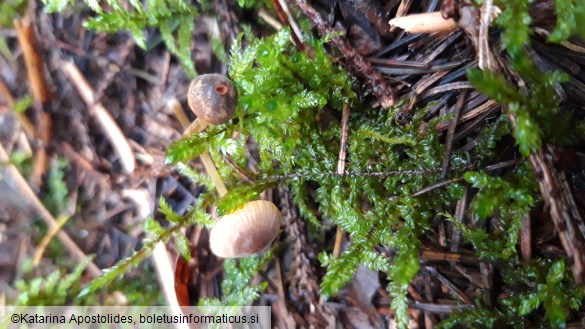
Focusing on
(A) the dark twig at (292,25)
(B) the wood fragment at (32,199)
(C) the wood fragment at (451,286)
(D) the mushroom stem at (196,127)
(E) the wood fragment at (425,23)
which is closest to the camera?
(E) the wood fragment at (425,23)

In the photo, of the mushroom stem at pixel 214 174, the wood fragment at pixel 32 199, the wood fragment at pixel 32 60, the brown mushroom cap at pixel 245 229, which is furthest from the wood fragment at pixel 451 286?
A: the wood fragment at pixel 32 60

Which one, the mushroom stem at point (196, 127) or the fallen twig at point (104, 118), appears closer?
the mushroom stem at point (196, 127)

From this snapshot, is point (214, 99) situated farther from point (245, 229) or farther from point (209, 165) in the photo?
point (245, 229)

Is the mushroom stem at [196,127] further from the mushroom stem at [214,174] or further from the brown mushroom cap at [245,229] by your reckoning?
the brown mushroom cap at [245,229]

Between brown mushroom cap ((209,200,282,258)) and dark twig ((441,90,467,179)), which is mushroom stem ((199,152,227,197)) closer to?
brown mushroom cap ((209,200,282,258))

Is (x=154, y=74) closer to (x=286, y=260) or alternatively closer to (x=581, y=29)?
(x=286, y=260)

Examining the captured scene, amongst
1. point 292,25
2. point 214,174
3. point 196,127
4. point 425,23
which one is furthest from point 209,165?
point 425,23

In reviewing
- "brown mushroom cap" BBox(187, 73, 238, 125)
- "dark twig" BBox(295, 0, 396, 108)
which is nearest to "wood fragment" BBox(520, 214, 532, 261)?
"dark twig" BBox(295, 0, 396, 108)

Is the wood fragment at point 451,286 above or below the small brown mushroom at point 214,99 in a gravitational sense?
below
